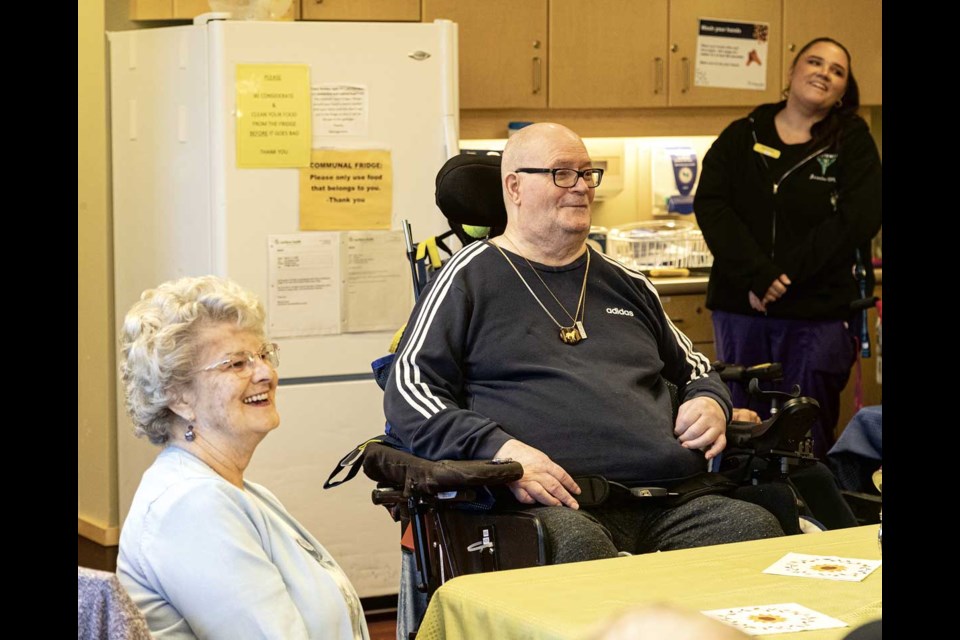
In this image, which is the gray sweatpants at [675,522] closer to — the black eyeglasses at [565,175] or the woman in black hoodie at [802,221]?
the black eyeglasses at [565,175]

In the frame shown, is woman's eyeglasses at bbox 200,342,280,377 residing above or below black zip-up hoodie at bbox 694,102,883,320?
below

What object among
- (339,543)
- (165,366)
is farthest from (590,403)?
(339,543)

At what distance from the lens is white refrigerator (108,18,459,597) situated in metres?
3.77

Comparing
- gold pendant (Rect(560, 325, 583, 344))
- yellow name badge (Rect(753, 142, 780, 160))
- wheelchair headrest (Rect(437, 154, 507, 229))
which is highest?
yellow name badge (Rect(753, 142, 780, 160))

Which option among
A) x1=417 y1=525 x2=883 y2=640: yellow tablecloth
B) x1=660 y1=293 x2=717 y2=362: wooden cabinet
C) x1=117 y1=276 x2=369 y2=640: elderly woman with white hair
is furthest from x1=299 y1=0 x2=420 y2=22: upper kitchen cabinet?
x1=417 y1=525 x2=883 y2=640: yellow tablecloth

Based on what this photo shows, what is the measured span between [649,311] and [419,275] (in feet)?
1.84

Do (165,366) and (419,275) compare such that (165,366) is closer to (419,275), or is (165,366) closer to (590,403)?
(590,403)

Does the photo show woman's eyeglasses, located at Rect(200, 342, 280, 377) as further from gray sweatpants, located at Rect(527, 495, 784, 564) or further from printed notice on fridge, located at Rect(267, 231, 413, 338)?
printed notice on fridge, located at Rect(267, 231, 413, 338)

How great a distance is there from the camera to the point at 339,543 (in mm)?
3910

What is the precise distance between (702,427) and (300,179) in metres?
1.57

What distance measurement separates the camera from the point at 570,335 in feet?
9.15

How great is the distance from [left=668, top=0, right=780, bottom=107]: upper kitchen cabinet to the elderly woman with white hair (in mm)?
3467
